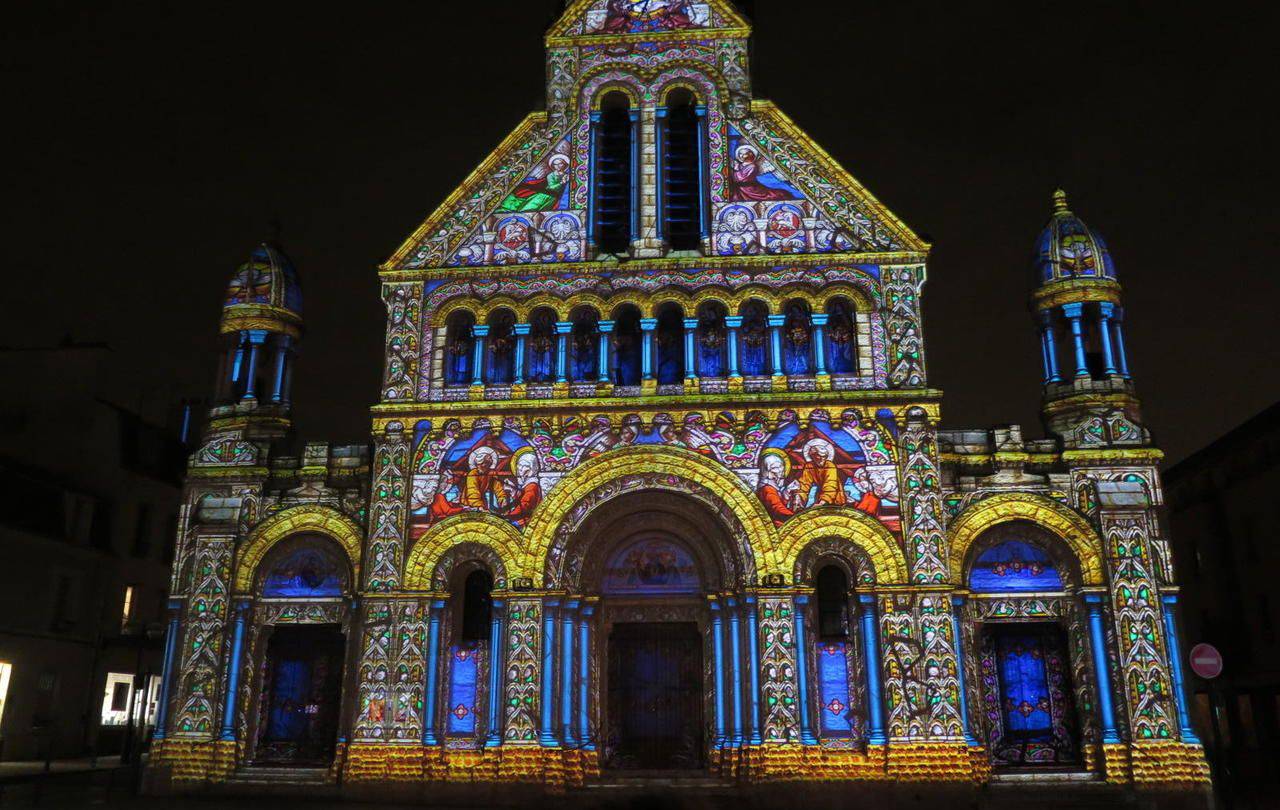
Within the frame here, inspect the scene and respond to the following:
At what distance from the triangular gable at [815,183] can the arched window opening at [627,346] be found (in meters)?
3.56

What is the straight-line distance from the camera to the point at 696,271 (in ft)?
78.2

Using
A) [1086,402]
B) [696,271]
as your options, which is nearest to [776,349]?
[696,271]

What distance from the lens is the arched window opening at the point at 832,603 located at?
21828 millimetres

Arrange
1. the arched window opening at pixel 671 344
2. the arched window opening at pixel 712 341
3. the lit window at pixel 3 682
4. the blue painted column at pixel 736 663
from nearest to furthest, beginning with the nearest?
1. the blue painted column at pixel 736 663
2. the arched window opening at pixel 712 341
3. the arched window opening at pixel 671 344
4. the lit window at pixel 3 682

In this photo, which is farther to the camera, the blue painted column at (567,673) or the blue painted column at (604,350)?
the blue painted column at (604,350)

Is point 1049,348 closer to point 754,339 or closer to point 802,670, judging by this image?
point 754,339

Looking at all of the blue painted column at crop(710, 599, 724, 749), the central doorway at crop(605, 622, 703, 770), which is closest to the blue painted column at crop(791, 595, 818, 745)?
the blue painted column at crop(710, 599, 724, 749)

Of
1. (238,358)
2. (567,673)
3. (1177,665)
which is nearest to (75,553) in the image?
(238,358)

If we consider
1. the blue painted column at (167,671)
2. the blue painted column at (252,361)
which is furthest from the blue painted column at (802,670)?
the blue painted column at (252,361)

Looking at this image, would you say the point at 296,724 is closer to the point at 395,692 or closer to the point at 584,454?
the point at 395,692

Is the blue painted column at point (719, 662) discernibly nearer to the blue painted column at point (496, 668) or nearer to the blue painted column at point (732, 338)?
the blue painted column at point (496, 668)

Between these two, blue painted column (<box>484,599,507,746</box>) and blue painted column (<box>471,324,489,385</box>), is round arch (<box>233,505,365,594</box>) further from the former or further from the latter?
blue painted column (<box>471,324,489,385</box>)

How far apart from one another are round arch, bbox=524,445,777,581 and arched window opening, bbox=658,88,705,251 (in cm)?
510

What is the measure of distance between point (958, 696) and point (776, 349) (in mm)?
7901
